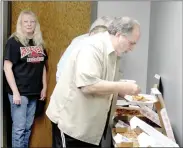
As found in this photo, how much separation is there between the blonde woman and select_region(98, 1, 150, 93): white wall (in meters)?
0.64

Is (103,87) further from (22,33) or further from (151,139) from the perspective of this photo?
(22,33)

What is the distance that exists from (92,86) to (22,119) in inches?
51.5

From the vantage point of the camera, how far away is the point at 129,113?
2.11 meters

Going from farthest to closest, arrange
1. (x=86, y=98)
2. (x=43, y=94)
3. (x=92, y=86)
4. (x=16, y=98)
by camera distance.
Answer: (x=43, y=94) < (x=16, y=98) < (x=86, y=98) < (x=92, y=86)

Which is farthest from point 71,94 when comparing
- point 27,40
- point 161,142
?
point 27,40

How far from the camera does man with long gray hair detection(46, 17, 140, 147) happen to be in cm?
163

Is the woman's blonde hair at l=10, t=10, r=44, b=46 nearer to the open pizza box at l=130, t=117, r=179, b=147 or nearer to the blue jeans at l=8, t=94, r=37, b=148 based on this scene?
the blue jeans at l=8, t=94, r=37, b=148

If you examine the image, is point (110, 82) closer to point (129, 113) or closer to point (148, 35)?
point (129, 113)

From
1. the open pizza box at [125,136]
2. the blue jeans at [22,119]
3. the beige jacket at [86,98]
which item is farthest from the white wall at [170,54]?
the blue jeans at [22,119]

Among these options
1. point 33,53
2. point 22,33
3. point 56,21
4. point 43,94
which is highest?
point 56,21

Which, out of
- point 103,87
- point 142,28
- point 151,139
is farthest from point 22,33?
point 151,139

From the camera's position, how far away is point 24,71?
2697 mm

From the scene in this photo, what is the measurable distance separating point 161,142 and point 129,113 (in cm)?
64

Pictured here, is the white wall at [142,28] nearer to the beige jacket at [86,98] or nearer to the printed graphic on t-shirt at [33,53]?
the printed graphic on t-shirt at [33,53]
